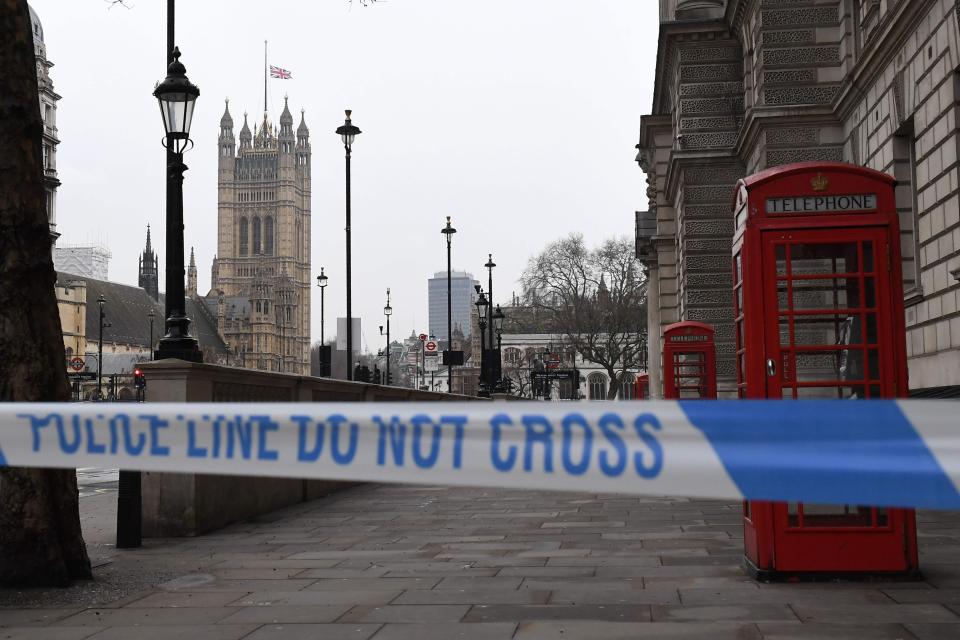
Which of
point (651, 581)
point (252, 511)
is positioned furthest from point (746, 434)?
point (252, 511)

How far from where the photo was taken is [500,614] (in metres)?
6.27

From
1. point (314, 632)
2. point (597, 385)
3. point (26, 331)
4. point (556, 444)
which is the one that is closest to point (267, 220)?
point (597, 385)

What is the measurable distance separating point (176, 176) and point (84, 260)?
150m

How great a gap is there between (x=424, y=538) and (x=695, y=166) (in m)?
18.3

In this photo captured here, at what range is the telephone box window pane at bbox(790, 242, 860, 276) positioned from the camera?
7562 millimetres

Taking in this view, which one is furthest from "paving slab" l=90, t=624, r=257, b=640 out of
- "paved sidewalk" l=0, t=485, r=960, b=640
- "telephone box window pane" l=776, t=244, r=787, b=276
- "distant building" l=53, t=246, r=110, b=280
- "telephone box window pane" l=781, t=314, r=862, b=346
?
"distant building" l=53, t=246, r=110, b=280

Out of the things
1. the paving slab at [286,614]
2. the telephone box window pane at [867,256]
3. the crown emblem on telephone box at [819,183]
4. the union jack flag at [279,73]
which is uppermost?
the union jack flag at [279,73]

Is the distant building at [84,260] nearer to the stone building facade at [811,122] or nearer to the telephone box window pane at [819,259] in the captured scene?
the stone building facade at [811,122]

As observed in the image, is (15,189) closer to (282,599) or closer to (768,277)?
(282,599)

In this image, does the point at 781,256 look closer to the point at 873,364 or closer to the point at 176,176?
the point at 873,364

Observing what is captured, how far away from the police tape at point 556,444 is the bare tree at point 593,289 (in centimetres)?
7560

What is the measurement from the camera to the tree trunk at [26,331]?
300 inches

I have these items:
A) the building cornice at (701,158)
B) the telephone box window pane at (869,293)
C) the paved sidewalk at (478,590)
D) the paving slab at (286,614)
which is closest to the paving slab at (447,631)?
the paved sidewalk at (478,590)

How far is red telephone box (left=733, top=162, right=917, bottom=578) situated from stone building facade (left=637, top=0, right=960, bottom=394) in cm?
487
